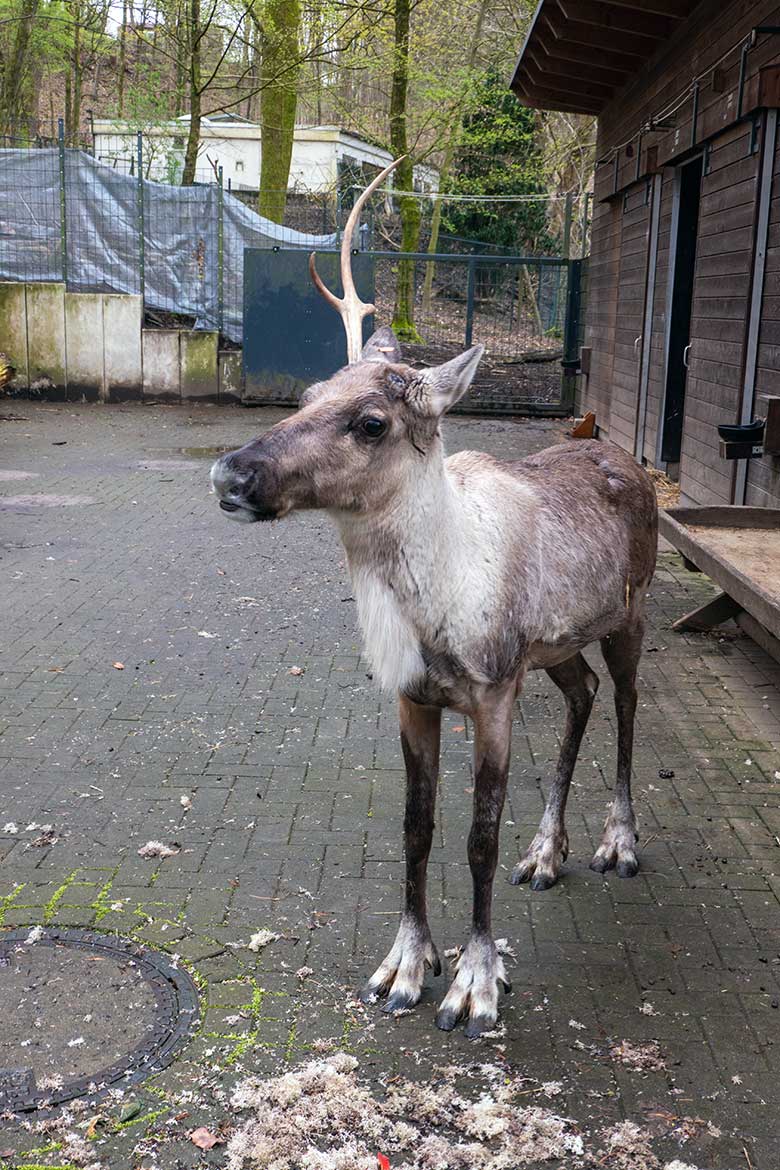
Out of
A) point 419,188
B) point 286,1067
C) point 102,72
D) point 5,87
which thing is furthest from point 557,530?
point 102,72

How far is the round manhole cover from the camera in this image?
10.7 feet

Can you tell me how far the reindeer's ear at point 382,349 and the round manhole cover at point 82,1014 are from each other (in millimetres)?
2130

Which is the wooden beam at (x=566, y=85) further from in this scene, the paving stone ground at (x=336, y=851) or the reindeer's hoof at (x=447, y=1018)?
the reindeer's hoof at (x=447, y=1018)

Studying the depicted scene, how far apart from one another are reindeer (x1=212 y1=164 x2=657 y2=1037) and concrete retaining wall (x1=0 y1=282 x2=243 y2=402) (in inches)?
595


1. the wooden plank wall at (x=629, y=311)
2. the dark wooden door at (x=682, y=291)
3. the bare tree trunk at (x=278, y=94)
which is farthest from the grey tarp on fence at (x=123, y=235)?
the dark wooden door at (x=682, y=291)

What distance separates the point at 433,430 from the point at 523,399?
16321mm

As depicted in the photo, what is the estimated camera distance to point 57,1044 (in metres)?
3.40

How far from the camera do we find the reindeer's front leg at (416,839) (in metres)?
3.71

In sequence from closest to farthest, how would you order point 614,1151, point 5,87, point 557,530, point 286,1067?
point 614,1151 → point 286,1067 → point 557,530 → point 5,87

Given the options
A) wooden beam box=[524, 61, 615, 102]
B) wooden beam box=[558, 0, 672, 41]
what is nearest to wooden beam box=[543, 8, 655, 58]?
wooden beam box=[558, 0, 672, 41]

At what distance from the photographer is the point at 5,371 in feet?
59.7

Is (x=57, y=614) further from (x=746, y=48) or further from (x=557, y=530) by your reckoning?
(x=746, y=48)

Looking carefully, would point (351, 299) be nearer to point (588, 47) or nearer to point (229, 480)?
point (229, 480)

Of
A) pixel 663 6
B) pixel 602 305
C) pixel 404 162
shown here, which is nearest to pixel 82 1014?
pixel 663 6
